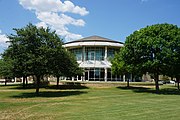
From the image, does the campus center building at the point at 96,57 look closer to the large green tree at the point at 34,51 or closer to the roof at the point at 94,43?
the roof at the point at 94,43

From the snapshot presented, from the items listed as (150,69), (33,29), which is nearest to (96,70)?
(150,69)

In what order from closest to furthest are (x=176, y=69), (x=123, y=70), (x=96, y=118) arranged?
(x=96, y=118) < (x=176, y=69) < (x=123, y=70)

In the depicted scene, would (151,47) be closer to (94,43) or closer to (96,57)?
(94,43)

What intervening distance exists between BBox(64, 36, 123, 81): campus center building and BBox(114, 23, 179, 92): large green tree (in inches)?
968

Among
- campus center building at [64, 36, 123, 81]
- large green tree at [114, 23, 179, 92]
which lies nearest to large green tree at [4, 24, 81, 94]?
large green tree at [114, 23, 179, 92]

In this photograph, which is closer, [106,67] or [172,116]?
[172,116]

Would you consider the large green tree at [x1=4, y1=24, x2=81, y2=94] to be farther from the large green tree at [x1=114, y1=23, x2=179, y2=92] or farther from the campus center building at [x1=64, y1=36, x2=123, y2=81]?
the campus center building at [x1=64, y1=36, x2=123, y2=81]

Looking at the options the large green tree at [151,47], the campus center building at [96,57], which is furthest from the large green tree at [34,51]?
the campus center building at [96,57]

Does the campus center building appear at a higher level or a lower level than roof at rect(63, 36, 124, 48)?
lower

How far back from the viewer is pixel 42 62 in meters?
27.6

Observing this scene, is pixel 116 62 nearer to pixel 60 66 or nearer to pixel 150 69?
pixel 150 69

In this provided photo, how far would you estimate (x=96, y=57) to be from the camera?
204ft

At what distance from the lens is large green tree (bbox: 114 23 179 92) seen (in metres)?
32.3

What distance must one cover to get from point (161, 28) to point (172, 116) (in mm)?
22827
